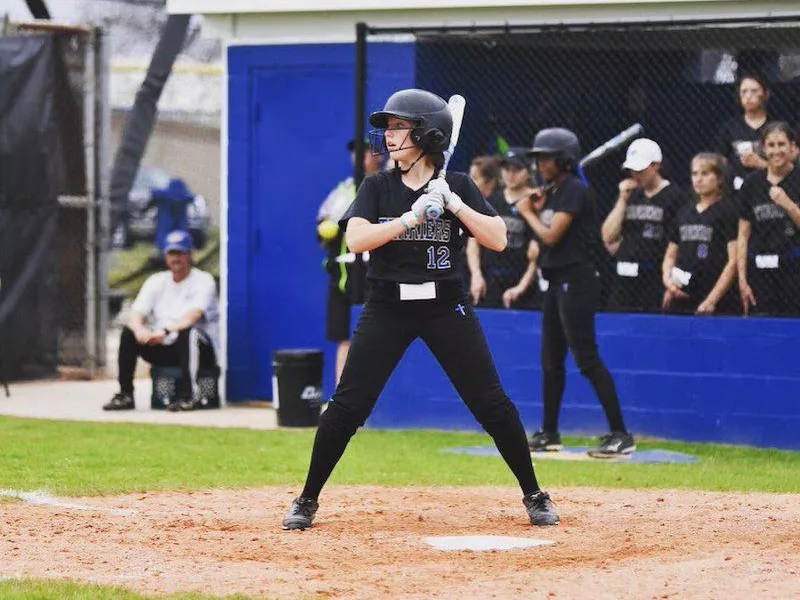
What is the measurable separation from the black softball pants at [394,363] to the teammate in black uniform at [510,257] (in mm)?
4893

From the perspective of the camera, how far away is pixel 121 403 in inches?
527

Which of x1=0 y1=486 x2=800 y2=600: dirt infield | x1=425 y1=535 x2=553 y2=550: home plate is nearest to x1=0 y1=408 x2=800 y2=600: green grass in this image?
x1=0 y1=486 x2=800 y2=600: dirt infield

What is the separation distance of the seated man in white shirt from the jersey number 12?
6.43m

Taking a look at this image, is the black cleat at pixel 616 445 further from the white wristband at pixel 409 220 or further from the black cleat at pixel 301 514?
the white wristband at pixel 409 220

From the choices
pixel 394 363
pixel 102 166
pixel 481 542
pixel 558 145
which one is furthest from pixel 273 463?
pixel 102 166

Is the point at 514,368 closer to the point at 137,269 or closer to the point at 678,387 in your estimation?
the point at 678,387

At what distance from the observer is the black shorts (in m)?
13.0

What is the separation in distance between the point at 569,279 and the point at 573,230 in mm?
324

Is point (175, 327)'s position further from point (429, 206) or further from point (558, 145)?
point (429, 206)

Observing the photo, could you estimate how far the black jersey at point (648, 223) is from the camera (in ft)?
38.2

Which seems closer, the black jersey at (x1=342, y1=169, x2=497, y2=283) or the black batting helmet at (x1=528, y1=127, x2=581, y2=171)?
the black jersey at (x1=342, y1=169, x2=497, y2=283)

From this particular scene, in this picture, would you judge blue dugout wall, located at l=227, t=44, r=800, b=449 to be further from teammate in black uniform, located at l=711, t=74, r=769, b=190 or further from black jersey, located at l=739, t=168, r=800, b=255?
teammate in black uniform, located at l=711, t=74, r=769, b=190

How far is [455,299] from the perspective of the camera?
7.33 metres

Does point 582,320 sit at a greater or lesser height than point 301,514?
greater
